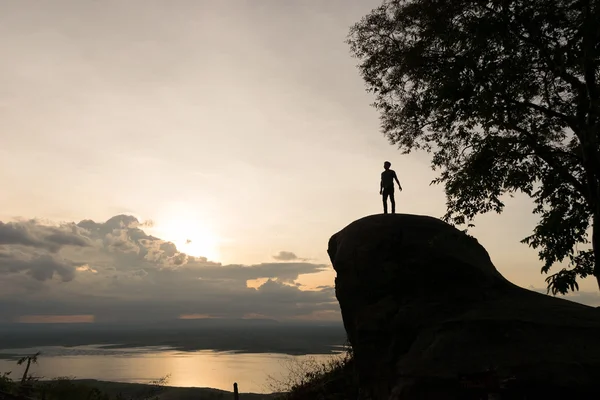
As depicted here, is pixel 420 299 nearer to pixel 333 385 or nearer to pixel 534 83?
pixel 333 385

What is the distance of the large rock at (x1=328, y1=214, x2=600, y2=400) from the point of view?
33.7 feet

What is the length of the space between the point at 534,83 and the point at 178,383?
6785cm

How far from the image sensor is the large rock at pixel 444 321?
10.3 m

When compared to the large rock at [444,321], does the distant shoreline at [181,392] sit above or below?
below

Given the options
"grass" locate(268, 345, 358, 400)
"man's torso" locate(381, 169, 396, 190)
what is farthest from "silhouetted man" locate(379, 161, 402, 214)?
"grass" locate(268, 345, 358, 400)

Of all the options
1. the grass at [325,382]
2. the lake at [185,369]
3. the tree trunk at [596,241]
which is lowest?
the lake at [185,369]

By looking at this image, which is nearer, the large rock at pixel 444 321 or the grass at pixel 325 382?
the large rock at pixel 444 321

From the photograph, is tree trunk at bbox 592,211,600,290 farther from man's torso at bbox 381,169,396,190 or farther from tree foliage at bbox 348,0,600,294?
man's torso at bbox 381,169,396,190

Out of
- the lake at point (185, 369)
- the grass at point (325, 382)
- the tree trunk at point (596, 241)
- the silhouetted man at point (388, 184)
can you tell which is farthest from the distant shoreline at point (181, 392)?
the tree trunk at point (596, 241)

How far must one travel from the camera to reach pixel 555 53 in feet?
45.0

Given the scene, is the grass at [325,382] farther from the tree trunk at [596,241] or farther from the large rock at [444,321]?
the tree trunk at [596,241]

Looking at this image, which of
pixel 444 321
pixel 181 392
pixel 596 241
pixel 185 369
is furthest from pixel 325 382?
pixel 185 369

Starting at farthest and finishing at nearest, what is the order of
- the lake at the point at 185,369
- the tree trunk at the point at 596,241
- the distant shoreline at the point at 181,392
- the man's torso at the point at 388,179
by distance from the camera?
the lake at the point at 185,369 < the distant shoreline at the point at 181,392 < the man's torso at the point at 388,179 < the tree trunk at the point at 596,241

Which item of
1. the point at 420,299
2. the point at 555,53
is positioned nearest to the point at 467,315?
the point at 420,299
